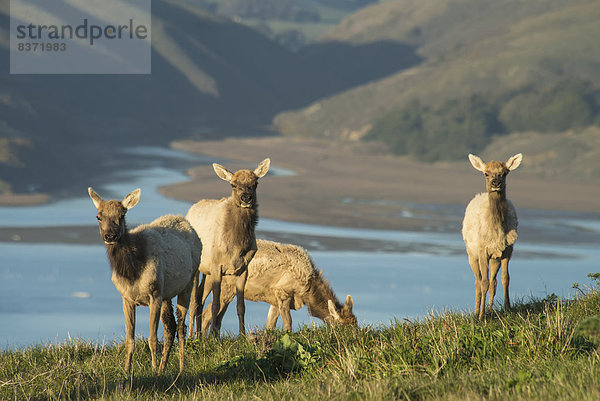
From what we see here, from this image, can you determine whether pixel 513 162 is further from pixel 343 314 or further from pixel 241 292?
pixel 241 292

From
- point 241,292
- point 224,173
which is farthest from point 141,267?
point 241,292

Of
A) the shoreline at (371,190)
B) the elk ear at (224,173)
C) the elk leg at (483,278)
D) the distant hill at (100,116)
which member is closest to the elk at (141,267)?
the elk ear at (224,173)

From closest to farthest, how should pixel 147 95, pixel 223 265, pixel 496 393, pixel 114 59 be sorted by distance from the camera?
pixel 496 393 → pixel 223 265 → pixel 147 95 → pixel 114 59

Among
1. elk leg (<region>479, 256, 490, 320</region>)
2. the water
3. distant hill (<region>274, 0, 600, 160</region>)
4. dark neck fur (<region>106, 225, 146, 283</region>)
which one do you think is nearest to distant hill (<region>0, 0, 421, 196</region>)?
distant hill (<region>274, 0, 600, 160</region>)

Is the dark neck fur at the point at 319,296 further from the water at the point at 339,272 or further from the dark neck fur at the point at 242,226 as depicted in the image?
the water at the point at 339,272

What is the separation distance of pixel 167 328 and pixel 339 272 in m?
42.0

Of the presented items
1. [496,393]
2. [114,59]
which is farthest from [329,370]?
[114,59]

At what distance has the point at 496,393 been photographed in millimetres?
8477

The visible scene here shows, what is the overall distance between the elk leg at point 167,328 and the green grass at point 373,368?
190 millimetres

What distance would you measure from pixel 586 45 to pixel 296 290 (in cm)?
12623

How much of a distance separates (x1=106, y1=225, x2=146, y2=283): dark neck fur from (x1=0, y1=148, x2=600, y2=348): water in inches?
1184

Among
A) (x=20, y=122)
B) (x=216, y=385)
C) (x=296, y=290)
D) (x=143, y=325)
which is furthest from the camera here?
(x=20, y=122)

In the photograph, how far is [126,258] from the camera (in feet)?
37.7

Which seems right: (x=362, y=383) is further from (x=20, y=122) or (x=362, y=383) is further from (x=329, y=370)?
(x=20, y=122)
